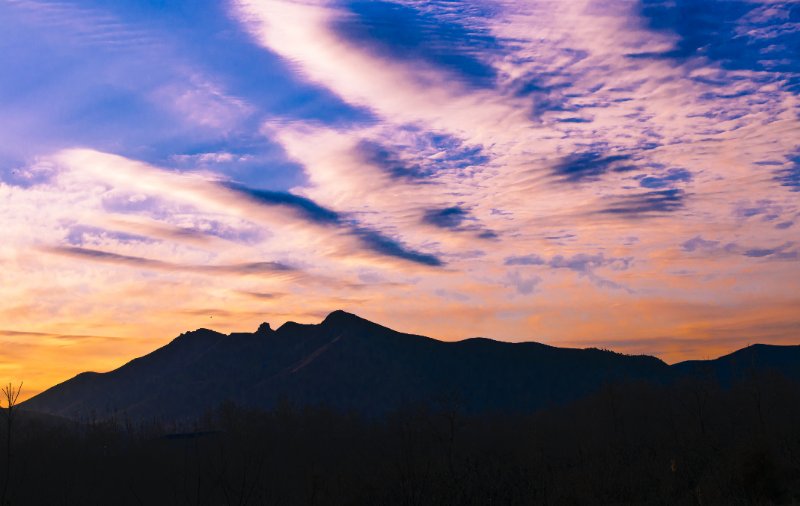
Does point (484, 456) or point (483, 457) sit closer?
point (484, 456)

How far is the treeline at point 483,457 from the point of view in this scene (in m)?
36.3

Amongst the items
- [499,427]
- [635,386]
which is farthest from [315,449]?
[635,386]

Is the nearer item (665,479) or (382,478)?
(665,479)

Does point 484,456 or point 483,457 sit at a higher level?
point 484,456

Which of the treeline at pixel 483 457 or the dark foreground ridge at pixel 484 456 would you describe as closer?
the dark foreground ridge at pixel 484 456

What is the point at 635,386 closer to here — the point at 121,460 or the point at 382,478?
the point at 121,460

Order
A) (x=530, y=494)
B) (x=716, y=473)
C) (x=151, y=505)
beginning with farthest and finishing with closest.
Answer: (x=151, y=505) < (x=530, y=494) < (x=716, y=473)

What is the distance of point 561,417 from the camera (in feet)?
551

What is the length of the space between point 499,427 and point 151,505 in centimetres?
8997

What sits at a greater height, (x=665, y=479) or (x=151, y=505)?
(x=665, y=479)

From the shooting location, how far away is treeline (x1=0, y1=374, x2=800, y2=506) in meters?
36.3

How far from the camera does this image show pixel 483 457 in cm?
11050

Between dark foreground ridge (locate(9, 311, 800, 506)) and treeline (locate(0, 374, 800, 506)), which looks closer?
dark foreground ridge (locate(9, 311, 800, 506))

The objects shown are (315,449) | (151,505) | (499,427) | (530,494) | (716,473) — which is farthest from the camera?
(499,427)
